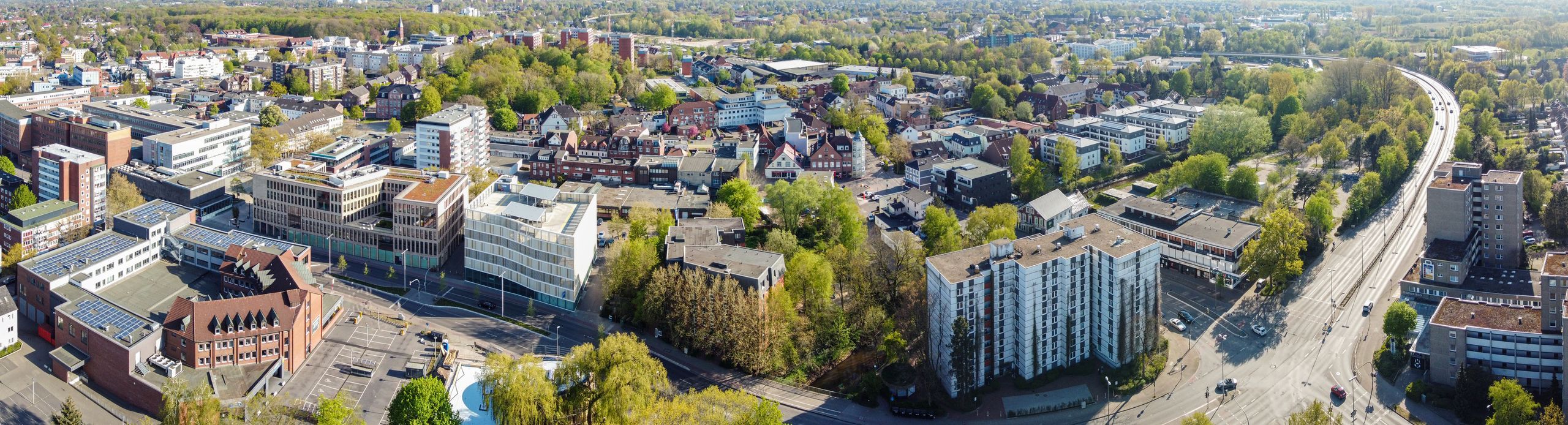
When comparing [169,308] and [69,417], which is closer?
[69,417]

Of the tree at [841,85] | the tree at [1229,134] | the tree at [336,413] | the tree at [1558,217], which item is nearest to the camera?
the tree at [336,413]

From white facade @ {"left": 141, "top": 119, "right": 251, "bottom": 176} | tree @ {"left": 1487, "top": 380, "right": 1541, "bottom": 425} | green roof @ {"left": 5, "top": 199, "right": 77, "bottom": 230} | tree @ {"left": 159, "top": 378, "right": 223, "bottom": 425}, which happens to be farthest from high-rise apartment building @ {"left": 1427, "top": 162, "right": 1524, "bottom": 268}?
white facade @ {"left": 141, "top": 119, "right": 251, "bottom": 176}

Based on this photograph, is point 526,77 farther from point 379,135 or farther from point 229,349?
point 229,349

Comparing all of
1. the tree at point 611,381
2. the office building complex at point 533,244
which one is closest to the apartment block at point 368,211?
the office building complex at point 533,244

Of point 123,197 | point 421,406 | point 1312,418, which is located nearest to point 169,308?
point 421,406

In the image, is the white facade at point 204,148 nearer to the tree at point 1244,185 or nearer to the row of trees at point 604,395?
the row of trees at point 604,395

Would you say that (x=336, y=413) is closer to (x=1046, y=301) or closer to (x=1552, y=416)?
A: (x=1046, y=301)
